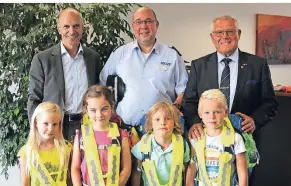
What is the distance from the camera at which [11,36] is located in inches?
133

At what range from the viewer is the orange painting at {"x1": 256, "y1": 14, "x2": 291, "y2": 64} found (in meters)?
6.94

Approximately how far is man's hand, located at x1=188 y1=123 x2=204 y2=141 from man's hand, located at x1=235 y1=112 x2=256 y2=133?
0.25 metres

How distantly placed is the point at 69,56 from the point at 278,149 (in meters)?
2.66

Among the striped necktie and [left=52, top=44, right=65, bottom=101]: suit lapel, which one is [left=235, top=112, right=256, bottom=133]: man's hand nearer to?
the striped necktie

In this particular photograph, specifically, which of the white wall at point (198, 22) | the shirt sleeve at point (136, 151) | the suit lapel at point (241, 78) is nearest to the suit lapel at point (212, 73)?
the suit lapel at point (241, 78)

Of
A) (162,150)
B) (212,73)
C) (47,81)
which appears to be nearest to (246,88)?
(212,73)

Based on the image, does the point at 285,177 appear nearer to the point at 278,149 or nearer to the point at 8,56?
the point at 278,149

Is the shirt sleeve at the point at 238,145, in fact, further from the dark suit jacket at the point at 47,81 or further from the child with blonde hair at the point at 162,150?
the dark suit jacket at the point at 47,81

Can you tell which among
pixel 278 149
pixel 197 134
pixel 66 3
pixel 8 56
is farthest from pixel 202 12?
pixel 197 134

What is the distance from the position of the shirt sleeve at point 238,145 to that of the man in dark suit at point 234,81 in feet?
0.51

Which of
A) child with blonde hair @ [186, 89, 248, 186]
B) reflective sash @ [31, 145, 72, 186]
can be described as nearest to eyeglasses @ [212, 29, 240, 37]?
child with blonde hair @ [186, 89, 248, 186]

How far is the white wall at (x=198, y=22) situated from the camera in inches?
228

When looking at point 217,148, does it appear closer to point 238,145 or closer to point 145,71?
point 238,145

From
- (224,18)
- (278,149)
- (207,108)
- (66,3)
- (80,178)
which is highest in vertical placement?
(66,3)
